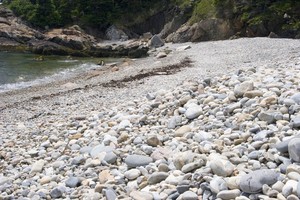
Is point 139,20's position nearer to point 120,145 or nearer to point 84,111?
point 84,111

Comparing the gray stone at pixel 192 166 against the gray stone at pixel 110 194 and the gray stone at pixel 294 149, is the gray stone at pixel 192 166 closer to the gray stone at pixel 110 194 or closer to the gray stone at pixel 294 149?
the gray stone at pixel 110 194

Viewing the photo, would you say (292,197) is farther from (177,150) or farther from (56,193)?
(56,193)

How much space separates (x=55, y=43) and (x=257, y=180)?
1917 inches

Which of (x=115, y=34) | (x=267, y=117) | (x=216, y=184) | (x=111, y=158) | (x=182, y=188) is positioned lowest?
(x=115, y=34)

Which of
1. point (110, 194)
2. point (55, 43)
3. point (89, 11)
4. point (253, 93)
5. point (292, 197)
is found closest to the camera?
point (292, 197)

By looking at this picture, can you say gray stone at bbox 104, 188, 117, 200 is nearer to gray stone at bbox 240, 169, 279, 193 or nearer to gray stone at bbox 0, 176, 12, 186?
gray stone at bbox 240, 169, 279, 193

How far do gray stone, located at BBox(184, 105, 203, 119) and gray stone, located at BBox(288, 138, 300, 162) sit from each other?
2.68m

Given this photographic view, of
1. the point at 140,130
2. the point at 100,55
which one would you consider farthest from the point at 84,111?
the point at 100,55

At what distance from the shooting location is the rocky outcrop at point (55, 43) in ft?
134

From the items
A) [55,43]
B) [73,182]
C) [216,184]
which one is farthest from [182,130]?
[55,43]

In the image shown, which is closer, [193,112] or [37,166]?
[37,166]

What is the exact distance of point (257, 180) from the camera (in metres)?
3.59

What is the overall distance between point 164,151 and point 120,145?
108cm

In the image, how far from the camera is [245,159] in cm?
426
